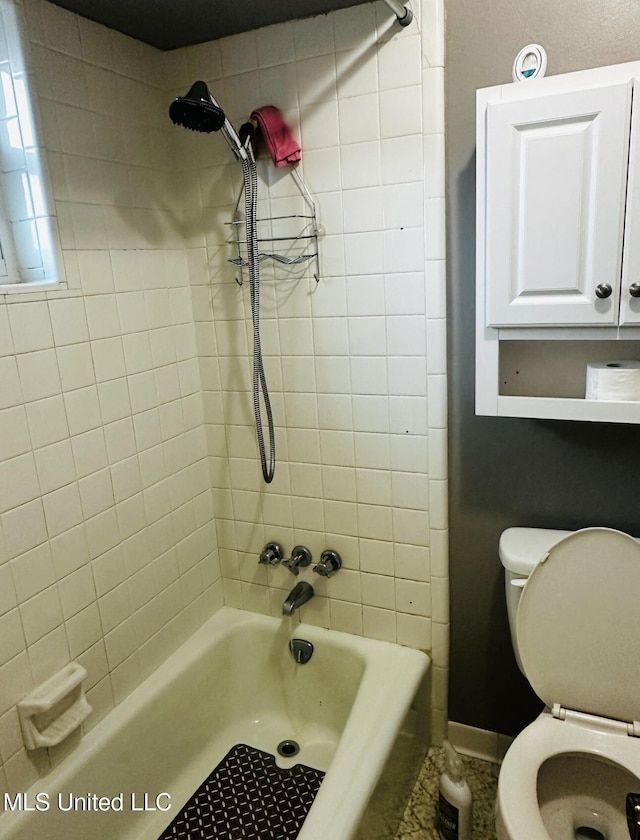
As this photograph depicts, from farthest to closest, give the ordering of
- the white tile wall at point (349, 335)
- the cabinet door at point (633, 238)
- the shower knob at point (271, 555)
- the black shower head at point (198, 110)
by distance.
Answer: the shower knob at point (271, 555) → the white tile wall at point (349, 335) → the black shower head at point (198, 110) → the cabinet door at point (633, 238)

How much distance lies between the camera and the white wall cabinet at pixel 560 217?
120cm

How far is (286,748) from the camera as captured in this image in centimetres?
189

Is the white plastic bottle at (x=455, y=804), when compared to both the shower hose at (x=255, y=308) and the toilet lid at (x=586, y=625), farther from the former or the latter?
the shower hose at (x=255, y=308)

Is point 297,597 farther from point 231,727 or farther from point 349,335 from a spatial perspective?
point 349,335

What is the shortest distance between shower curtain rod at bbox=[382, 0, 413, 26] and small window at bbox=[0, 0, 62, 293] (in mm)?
853

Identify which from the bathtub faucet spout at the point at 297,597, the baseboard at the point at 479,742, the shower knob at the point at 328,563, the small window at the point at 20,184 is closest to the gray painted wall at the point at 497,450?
the baseboard at the point at 479,742

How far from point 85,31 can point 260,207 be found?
1.98 ft

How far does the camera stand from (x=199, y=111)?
4.53ft

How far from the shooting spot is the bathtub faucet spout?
1823mm

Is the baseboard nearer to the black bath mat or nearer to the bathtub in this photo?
the bathtub

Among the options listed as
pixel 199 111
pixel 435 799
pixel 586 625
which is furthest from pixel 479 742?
pixel 199 111

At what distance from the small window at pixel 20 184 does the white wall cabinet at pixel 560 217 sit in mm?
1041

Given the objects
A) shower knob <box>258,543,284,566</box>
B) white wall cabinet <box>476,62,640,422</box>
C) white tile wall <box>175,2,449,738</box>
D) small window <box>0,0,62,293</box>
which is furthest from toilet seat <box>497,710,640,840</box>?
small window <box>0,0,62,293</box>

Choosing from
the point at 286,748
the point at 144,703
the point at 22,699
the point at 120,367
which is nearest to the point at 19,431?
the point at 120,367
